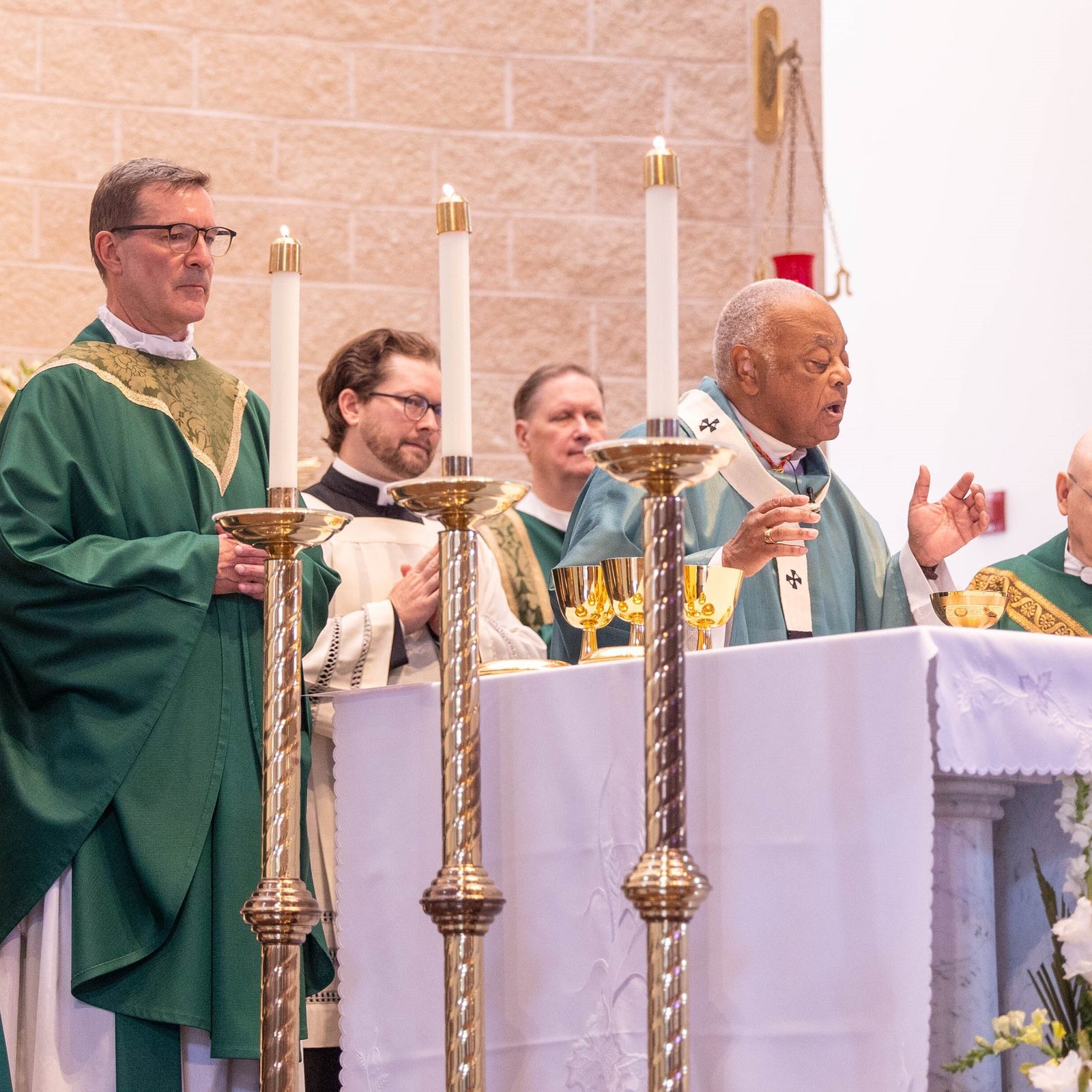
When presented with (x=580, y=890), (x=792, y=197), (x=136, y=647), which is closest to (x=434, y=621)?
(x=136, y=647)

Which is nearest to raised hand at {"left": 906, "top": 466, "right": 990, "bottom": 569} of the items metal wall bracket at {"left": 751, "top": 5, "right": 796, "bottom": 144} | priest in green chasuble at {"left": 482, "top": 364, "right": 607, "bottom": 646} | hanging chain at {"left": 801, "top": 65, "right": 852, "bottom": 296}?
priest in green chasuble at {"left": 482, "top": 364, "right": 607, "bottom": 646}

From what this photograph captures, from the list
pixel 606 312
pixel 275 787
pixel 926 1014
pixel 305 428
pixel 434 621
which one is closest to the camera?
pixel 926 1014

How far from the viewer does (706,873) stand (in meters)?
2.58

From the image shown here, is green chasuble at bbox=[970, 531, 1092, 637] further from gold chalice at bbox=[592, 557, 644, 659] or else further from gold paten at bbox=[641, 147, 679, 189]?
gold paten at bbox=[641, 147, 679, 189]

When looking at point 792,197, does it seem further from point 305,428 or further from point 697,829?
point 697,829

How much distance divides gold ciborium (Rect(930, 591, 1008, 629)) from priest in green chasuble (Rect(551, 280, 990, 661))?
0.65 meters

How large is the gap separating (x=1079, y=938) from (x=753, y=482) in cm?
210

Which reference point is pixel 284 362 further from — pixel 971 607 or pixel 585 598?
pixel 971 607

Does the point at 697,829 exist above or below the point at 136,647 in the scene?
below

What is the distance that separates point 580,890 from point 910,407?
494 centimetres

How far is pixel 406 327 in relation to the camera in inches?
265

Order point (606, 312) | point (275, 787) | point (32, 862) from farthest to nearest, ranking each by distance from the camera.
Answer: point (606, 312), point (32, 862), point (275, 787)

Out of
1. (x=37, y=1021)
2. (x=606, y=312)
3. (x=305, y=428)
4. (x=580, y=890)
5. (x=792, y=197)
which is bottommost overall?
(x=37, y=1021)

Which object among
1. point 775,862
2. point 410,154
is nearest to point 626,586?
point 775,862
